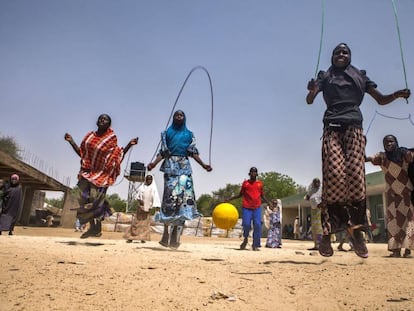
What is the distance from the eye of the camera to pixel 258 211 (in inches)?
326

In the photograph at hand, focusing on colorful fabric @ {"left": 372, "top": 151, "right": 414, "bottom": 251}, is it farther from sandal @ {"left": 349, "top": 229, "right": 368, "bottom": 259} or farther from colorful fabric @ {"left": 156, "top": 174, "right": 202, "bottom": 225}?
colorful fabric @ {"left": 156, "top": 174, "right": 202, "bottom": 225}

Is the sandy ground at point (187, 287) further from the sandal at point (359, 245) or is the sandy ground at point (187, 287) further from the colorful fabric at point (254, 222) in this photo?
the colorful fabric at point (254, 222)

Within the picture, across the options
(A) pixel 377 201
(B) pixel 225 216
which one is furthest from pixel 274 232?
(A) pixel 377 201

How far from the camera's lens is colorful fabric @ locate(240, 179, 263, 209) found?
27.2ft

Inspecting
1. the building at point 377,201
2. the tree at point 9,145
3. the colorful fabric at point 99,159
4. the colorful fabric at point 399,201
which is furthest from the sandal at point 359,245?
the tree at point 9,145

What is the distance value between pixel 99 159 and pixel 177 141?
4.88 feet

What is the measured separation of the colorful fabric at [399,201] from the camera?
20.3 ft

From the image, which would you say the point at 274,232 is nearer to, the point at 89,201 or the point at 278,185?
the point at 89,201

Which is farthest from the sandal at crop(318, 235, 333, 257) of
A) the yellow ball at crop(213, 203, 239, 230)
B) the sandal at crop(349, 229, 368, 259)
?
the yellow ball at crop(213, 203, 239, 230)

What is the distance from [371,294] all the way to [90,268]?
2239 mm

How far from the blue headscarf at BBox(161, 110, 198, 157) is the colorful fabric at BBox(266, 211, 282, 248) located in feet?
19.5

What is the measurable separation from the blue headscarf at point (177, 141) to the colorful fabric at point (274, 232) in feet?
19.5

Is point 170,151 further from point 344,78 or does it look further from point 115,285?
point 115,285

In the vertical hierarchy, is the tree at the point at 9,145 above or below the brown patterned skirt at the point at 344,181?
above
